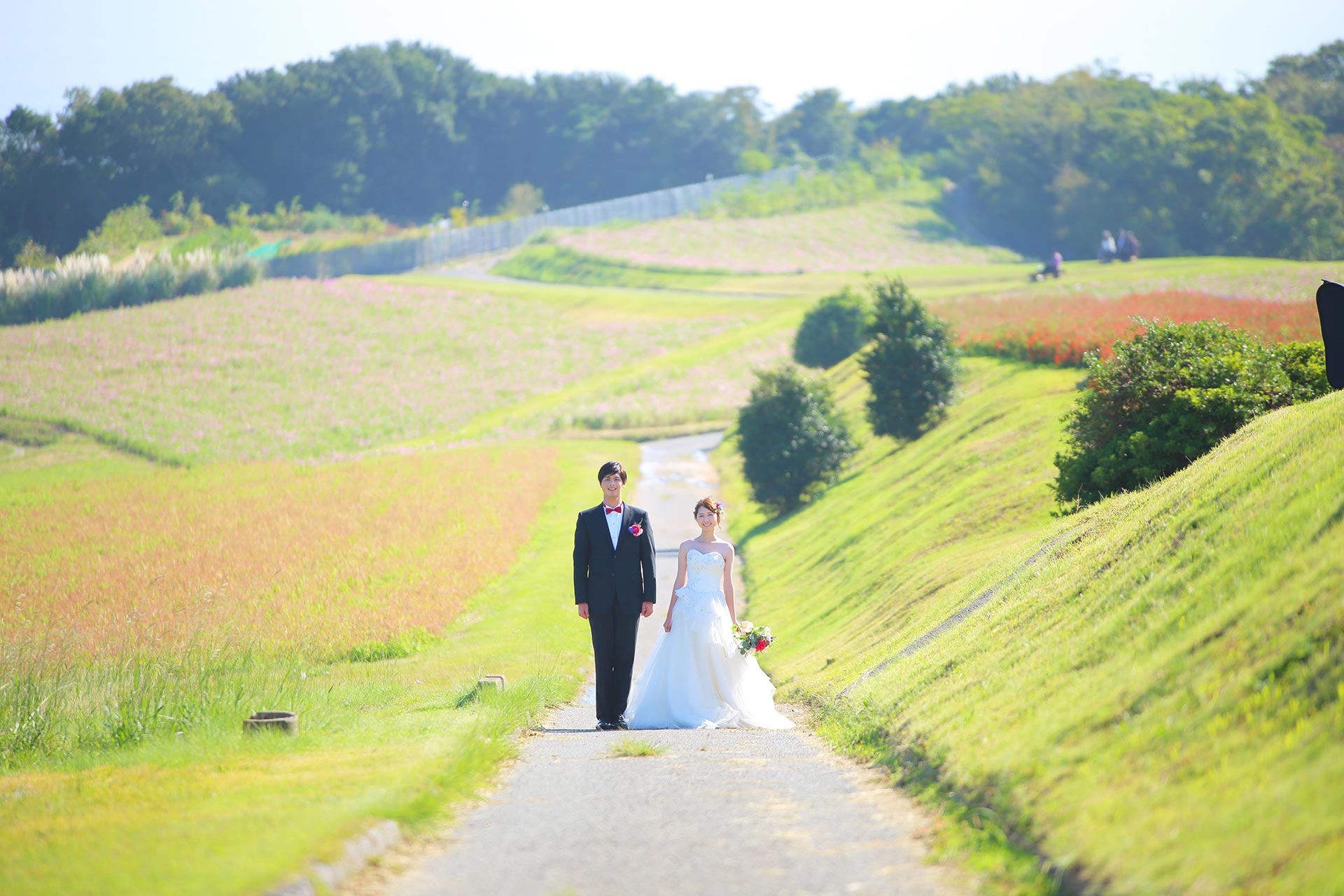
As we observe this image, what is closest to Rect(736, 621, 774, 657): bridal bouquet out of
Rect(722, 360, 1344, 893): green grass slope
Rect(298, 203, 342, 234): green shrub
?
Rect(722, 360, 1344, 893): green grass slope

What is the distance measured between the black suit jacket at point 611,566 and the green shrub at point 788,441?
73.5 feet

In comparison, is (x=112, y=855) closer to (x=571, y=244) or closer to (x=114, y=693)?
(x=114, y=693)

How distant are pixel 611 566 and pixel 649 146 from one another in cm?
13564

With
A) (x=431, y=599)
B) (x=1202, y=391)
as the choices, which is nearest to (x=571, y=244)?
(x=431, y=599)

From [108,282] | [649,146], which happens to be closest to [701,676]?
[108,282]

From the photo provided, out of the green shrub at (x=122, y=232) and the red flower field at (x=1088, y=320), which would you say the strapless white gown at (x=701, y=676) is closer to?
the red flower field at (x=1088, y=320)

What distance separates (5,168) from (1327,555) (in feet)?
206

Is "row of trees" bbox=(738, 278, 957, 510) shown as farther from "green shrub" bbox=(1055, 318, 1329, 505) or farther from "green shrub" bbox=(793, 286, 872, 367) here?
"green shrub" bbox=(793, 286, 872, 367)

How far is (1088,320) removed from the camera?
1464 inches

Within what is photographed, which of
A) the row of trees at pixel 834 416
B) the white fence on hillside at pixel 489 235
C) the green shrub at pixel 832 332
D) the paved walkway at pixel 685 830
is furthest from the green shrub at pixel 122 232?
the paved walkway at pixel 685 830

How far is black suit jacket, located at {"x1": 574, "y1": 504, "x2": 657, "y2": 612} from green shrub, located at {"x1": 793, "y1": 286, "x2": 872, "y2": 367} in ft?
150

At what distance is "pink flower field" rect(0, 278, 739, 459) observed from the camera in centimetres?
5044

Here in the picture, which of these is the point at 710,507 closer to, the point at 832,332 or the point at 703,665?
the point at 703,665

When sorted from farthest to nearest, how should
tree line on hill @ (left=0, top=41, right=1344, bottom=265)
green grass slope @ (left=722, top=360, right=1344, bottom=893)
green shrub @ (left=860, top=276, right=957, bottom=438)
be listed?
tree line on hill @ (left=0, top=41, right=1344, bottom=265) < green shrub @ (left=860, top=276, right=957, bottom=438) < green grass slope @ (left=722, top=360, right=1344, bottom=893)
